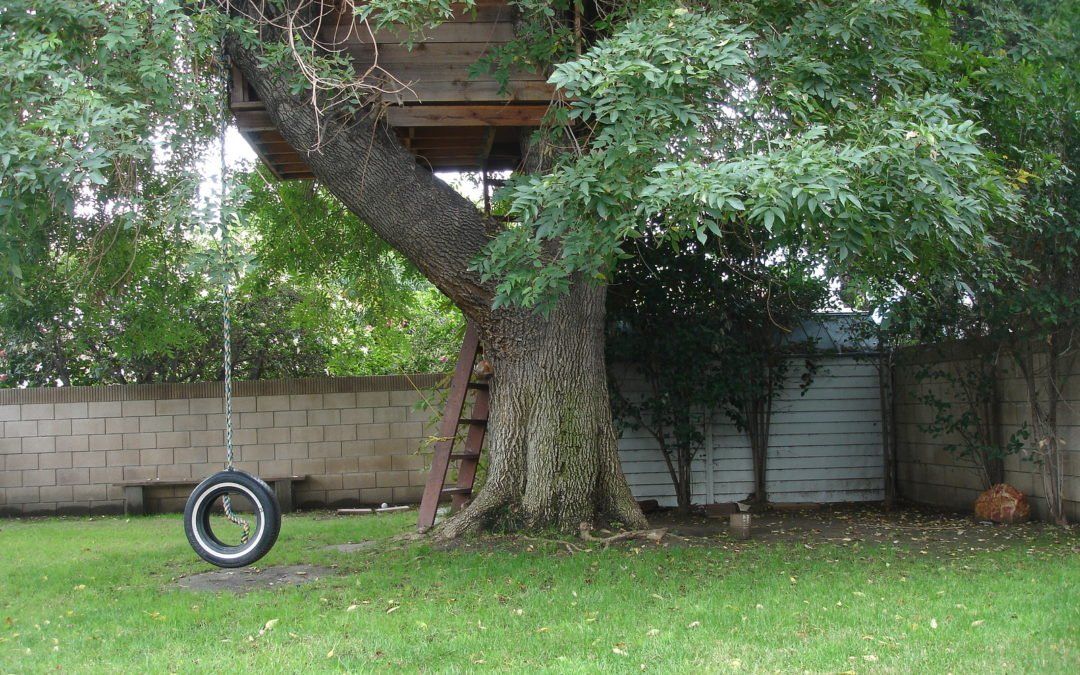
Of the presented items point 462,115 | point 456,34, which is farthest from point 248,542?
point 456,34

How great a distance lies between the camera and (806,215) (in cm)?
490

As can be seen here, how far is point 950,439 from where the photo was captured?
9391 millimetres

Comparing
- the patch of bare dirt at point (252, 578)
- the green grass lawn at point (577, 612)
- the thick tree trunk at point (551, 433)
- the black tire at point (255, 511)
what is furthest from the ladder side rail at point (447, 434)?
the black tire at point (255, 511)

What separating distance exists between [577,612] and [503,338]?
2.73 meters

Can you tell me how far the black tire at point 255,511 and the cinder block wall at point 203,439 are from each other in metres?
4.79

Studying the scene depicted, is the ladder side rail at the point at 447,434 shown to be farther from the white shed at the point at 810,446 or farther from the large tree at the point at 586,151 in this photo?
the white shed at the point at 810,446

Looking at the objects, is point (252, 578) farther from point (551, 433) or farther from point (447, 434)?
point (551, 433)

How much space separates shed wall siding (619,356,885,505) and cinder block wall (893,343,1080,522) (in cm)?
29

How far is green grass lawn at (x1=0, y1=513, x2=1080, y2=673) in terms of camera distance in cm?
437

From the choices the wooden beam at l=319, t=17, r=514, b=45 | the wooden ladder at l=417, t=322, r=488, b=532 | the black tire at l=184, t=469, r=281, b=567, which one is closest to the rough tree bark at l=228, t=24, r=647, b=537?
the wooden ladder at l=417, t=322, r=488, b=532

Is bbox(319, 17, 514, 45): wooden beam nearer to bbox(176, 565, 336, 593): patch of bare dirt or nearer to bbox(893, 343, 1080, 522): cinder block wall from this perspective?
bbox(176, 565, 336, 593): patch of bare dirt

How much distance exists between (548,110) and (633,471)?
443 centimetres

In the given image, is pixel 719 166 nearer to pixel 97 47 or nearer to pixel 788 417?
pixel 97 47

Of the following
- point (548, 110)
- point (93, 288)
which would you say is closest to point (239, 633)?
point (548, 110)
